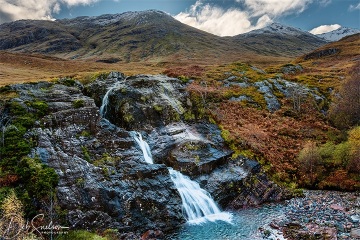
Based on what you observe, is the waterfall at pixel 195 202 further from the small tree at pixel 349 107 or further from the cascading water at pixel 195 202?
the small tree at pixel 349 107

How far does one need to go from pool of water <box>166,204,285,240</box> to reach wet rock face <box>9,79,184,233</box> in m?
1.65

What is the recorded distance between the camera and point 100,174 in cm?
2414

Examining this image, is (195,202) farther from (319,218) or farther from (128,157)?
(319,218)

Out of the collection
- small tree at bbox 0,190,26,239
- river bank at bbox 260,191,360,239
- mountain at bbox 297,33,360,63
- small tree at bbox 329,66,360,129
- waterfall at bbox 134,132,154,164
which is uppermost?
mountain at bbox 297,33,360,63

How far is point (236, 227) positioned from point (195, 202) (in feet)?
15.0

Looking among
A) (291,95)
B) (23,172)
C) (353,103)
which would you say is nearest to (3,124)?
(23,172)

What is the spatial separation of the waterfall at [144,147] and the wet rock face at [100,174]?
1.36 m

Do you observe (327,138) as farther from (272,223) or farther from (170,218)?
(170,218)

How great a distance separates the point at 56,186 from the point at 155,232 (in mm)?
8439

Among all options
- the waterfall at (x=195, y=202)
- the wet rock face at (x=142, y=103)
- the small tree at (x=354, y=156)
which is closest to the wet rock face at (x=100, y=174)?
the waterfall at (x=195, y=202)

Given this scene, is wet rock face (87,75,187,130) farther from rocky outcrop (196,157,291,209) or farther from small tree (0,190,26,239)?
small tree (0,190,26,239)

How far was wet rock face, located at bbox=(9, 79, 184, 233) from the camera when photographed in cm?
2183
